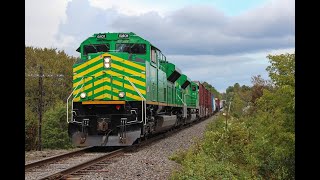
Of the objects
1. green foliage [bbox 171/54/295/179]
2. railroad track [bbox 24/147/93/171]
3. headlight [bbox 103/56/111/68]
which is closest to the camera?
green foliage [bbox 171/54/295/179]

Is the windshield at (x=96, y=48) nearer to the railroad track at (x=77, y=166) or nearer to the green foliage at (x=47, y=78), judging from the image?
the railroad track at (x=77, y=166)

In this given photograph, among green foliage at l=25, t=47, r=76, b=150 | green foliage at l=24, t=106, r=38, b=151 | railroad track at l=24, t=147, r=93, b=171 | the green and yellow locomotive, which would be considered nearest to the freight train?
the green and yellow locomotive

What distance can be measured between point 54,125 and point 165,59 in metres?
12.0

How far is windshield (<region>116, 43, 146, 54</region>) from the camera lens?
557 inches

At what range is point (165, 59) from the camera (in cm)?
1941

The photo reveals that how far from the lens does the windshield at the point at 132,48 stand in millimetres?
14141

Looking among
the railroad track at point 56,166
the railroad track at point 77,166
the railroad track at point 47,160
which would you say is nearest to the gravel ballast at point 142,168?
the railroad track at point 77,166

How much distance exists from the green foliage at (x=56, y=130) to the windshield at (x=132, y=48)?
13876 mm

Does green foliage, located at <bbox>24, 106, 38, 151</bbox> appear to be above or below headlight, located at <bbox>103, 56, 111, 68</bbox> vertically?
below

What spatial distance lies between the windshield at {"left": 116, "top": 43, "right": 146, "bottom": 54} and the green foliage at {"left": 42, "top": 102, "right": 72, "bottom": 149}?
1388cm

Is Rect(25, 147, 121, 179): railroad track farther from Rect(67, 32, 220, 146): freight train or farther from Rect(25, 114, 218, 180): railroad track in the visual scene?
Rect(67, 32, 220, 146): freight train

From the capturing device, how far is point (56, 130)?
2716cm

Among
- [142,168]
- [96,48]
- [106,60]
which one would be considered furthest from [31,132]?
[142,168]
